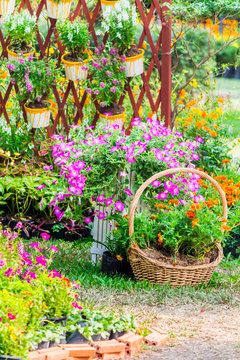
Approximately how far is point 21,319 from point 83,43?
2764 mm

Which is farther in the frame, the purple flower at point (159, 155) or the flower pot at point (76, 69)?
the flower pot at point (76, 69)

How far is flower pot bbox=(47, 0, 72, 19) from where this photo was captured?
476 cm

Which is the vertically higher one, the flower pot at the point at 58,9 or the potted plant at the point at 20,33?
the flower pot at the point at 58,9

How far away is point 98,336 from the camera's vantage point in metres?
2.90

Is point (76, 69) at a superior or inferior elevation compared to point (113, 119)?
superior

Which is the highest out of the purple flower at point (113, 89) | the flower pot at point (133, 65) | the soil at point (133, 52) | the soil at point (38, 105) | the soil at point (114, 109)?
the soil at point (133, 52)

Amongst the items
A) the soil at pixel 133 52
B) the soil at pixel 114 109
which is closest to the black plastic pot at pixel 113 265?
the soil at pixel 114 109

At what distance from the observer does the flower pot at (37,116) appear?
5031 millimetres

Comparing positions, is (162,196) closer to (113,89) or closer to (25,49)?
(113,89)

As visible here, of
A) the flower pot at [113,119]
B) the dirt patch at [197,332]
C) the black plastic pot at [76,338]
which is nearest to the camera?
the black plastic pot at [76,338]

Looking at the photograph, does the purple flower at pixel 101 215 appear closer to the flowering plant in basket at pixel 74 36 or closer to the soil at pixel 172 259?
the soil at pixel 172 259

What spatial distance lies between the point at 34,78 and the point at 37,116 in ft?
1.05

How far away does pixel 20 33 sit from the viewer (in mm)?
4902

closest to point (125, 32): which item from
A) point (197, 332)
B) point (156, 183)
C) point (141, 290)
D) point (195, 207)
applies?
point (156, 183)
